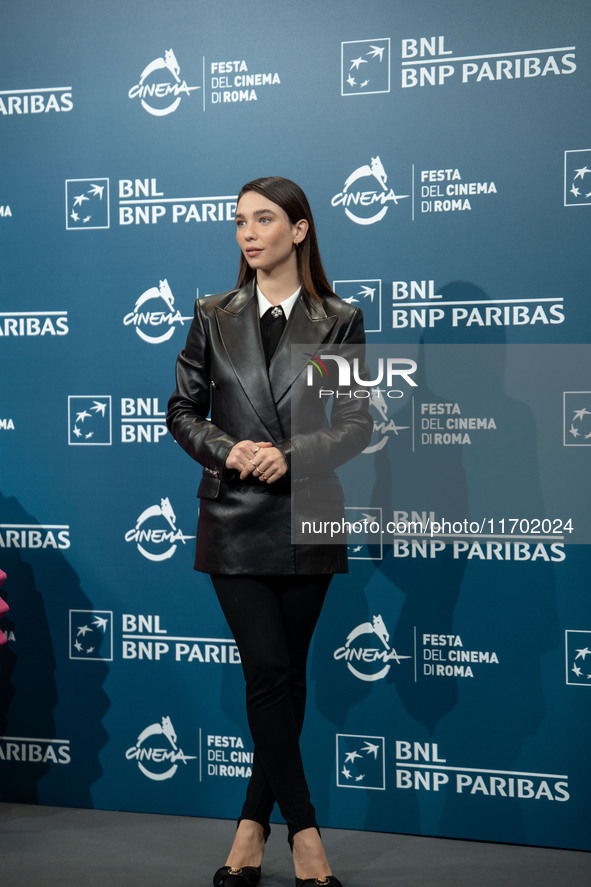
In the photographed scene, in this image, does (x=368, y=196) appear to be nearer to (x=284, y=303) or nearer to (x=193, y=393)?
(x=284, y=303)

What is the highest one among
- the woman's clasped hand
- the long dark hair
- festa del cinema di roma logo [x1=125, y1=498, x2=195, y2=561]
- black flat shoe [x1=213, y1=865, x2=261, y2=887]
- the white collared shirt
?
the long dark hair

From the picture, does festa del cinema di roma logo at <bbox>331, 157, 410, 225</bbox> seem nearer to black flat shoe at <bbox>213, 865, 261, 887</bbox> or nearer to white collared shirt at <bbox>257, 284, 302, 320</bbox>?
white collared shirt at <bbox>257, 284, 302, 320</bbox>

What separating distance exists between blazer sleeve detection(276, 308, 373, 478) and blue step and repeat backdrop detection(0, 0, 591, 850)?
0.55 metres

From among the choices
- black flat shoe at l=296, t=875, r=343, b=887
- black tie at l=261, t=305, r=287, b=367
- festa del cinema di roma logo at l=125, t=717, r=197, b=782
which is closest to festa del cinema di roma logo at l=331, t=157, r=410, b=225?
black tie at l=261, t=305, r=287, b=367

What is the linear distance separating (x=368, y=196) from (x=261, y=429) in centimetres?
102

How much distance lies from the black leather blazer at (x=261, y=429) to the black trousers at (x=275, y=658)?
7cm

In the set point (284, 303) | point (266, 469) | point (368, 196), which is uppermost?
point (368, 196)

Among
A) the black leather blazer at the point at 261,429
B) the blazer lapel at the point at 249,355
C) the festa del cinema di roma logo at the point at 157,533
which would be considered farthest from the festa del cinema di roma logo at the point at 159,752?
Result: the blazer lapel at the point at 249,355

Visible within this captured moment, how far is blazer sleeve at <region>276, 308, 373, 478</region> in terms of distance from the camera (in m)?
2.39

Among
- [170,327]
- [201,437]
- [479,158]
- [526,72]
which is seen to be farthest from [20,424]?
[526,72]

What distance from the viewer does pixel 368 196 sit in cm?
306

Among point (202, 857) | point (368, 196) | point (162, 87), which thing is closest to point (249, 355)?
point (368, 196)

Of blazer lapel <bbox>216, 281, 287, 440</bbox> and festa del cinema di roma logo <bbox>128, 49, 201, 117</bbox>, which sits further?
festa del cinema di roma logo <bbox>128, 49, 201, 117</bbox>

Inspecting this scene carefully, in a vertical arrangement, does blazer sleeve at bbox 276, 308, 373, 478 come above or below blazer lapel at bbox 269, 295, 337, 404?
below
